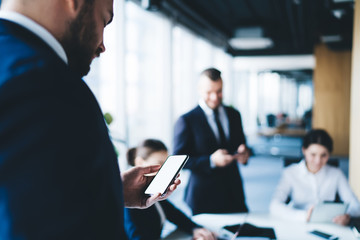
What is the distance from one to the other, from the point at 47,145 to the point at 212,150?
2.15m

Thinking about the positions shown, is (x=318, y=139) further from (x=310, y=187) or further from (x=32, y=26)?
(x=32, y=26)

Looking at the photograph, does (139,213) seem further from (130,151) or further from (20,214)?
(20,214)

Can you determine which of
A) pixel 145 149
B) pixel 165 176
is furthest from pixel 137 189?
pixel 145 149

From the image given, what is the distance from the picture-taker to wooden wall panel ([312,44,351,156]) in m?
9.11

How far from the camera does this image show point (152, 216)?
184cm

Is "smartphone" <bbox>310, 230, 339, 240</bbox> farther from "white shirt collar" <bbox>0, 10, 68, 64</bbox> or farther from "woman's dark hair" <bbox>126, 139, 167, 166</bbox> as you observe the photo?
"white shirt collar" <bbox>0, 10, 68, 64</bbox>

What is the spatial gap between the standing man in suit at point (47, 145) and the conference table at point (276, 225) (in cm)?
144

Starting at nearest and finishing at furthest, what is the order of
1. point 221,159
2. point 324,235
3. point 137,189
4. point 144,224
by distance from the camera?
point 137,189 < point 144,224 < point 324,235 < point 221,159

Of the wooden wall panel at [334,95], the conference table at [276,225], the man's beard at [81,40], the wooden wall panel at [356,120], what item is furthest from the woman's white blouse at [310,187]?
the wooden wall panel at [334,95]

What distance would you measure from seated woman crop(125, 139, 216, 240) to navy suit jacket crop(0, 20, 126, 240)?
4.09ft

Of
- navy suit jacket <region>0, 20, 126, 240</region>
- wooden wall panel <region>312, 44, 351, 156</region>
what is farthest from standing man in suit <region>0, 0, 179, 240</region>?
wooden wall panel <region>312, 44, 351, 156</region>

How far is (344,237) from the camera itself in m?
1.89

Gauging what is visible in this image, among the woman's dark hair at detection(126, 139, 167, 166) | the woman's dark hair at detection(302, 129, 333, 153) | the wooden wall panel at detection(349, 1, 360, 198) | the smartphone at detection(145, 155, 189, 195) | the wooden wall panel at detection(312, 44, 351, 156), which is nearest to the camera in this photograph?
the smartphone at detection(145, 155, 189, 195)

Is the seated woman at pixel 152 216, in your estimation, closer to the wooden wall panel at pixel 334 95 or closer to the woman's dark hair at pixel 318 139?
the woman's dark hair at pixel 318 139
